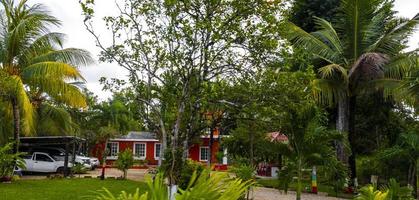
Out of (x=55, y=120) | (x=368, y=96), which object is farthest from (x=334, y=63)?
(x=55, y=120)

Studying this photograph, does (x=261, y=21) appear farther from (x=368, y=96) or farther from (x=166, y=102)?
Answer: (x=368, y=96)

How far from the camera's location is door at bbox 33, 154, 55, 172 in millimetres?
25406

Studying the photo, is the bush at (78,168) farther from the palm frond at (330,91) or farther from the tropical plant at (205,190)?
the tropical plant at (205,190)

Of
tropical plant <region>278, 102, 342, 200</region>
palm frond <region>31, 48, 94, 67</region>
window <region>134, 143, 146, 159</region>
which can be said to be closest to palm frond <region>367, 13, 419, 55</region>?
tropical plant <region>278, 102, 342, 200</region>

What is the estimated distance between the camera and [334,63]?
19875 millimetres

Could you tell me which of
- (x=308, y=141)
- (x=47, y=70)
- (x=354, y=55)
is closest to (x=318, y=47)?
(x=354, y=55)

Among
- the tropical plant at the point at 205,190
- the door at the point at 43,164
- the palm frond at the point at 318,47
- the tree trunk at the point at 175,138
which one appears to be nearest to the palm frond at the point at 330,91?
the palm frond at the point at 318,47

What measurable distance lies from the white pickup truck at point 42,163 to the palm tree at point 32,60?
653cm

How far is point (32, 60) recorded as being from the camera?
59.9 feet

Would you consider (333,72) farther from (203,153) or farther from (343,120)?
(203,153)

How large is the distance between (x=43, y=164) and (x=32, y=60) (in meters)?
9.03

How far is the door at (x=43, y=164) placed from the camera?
2541 centimetres

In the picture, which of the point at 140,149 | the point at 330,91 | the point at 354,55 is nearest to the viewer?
the point at 330,91

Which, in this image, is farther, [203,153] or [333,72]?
[203,153]
